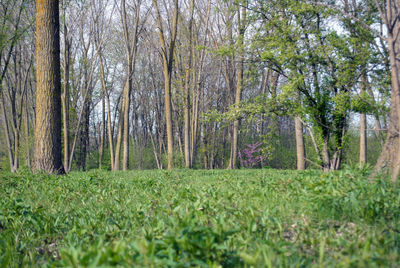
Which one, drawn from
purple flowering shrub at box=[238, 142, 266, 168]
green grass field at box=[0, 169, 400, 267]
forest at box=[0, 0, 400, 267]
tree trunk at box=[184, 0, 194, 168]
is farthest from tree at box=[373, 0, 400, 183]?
purple flowering shrub at box=[238, 142, 266, 168]

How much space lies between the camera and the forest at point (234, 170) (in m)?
2.03

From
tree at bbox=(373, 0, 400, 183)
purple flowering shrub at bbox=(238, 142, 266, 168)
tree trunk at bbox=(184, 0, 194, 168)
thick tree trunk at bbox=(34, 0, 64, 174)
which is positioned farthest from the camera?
purple flowering shrub at bbox=(238, 142, 266, 168)

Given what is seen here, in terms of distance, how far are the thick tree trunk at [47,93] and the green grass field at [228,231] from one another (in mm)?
4895

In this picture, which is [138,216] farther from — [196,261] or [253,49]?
[253,49]

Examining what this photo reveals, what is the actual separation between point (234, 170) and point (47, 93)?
25.5ft

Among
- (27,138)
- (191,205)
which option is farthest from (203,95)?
(191,205)

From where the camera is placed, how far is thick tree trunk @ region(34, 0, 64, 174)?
8.49 m

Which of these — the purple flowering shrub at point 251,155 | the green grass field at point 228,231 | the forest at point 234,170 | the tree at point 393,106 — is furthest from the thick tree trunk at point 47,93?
the purple flowering shrub at point 251,155

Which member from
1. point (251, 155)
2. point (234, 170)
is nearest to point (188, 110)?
point (234, 170)

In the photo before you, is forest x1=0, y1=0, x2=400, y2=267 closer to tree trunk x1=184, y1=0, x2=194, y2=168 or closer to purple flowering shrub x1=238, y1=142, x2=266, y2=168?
tree trunk x1=184, y1=0, x2=194, y2=168

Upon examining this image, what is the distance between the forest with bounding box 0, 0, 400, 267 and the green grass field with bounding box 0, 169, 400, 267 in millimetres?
15

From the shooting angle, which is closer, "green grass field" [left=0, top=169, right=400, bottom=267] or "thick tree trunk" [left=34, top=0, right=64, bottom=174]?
"green grass field" [left=0, top=169, right=400, bottom=267]

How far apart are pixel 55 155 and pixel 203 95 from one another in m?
17.8

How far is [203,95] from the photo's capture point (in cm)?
2544
